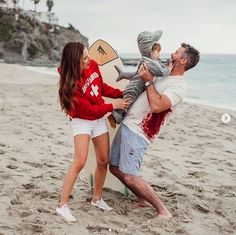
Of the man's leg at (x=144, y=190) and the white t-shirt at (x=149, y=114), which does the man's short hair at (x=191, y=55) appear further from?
the man's leg at (x=144, y=190)

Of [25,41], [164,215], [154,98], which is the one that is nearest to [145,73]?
[154,98]

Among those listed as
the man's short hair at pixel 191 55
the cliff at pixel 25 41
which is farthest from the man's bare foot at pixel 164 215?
the cliff at pixel 25 41

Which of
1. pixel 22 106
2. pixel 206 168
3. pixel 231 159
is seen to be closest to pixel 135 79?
pixel 206 168

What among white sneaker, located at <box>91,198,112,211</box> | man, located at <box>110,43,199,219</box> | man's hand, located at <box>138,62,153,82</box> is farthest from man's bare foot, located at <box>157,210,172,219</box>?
man's hand, located at <box>138,62,153,82</box>

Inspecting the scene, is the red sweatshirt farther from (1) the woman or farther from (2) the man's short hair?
(2) the man's short hair

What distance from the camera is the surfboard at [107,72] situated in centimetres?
441

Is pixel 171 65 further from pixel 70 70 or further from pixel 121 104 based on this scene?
pixel 70 70

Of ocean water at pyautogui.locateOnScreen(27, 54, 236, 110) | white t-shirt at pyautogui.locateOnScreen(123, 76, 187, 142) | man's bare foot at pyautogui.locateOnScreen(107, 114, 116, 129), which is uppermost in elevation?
white t-shirt at pyautogui.locateOnScreen(123, 76, 187, 142)

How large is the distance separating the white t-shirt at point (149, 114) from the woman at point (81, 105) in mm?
125

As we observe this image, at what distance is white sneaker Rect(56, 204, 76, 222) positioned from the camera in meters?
3.65

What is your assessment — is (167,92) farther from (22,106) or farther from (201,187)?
(22,106)

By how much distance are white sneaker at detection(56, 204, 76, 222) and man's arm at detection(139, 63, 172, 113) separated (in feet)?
3.63

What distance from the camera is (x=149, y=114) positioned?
3.78 metres

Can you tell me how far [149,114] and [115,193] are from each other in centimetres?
114
